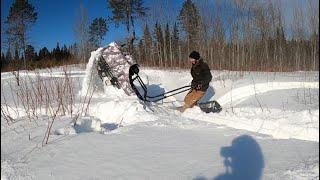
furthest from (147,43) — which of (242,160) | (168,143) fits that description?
(242,160)

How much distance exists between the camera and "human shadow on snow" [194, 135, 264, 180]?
4840mm

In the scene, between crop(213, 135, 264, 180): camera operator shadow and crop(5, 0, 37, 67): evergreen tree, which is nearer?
crop(213, 135, 264, 180): camera operator shadow

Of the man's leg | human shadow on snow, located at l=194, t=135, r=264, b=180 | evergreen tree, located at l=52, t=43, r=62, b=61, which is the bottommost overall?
human shadow on snow, located at l=194, t=135, r=264, b=180

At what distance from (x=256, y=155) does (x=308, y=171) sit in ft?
3.33

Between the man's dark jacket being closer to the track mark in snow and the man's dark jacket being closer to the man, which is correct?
the man

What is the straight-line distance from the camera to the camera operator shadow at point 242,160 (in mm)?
4848

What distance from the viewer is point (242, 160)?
5430mm

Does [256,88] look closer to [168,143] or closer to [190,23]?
[168,143]

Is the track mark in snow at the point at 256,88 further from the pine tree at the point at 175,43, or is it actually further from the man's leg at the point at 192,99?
the pine tree at the point at 175,43

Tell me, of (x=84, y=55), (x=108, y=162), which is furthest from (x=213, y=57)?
(x=108, y=162)

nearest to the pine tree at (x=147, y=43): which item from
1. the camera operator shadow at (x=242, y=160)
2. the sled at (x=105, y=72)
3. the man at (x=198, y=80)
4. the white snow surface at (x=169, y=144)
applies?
the sled at (x=105, y=72)

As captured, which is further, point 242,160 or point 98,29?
point 98,29

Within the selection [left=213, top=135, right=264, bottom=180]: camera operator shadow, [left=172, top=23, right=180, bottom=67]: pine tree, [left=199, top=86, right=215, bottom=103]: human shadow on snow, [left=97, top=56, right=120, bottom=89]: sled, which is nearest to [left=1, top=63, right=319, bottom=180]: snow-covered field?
[left=213, top=135, right=264, bottom=180]: camera operator shadow

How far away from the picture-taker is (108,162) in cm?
523
